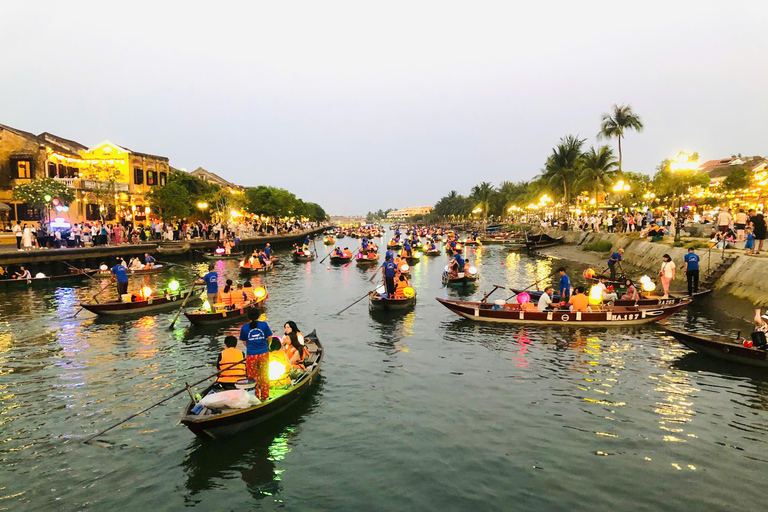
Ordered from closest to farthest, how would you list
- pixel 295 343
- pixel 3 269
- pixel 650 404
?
pixel 650 404 → pixel 295 343 → pixel 3 269

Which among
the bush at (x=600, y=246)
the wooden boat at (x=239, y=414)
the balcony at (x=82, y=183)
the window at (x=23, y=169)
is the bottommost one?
the wooden boat at (x=239, y=414)

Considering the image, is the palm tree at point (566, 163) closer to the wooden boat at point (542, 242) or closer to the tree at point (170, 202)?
the wooden boat at point (542, 242)

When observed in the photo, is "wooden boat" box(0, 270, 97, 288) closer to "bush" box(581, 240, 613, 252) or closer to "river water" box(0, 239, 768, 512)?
"river water" box(0, 239, 768, 512)

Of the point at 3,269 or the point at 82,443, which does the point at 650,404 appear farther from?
the point at 3,269

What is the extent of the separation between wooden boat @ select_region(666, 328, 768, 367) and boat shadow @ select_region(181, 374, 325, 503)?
12.3 m

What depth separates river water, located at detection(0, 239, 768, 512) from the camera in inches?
323

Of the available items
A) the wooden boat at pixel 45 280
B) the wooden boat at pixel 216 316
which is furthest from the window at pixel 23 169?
the wooden boat at pixel 216 316

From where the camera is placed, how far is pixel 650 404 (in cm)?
1167

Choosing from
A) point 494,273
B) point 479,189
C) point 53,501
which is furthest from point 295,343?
point 479,189

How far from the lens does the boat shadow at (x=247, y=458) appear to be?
28.1 ft

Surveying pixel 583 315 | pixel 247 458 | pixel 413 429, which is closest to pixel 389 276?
pixel 583 315

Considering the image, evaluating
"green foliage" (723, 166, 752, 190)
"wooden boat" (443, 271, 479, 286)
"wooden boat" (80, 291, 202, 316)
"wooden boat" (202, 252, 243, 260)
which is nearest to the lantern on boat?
"wooden boat" (443, 271, 479, 286)

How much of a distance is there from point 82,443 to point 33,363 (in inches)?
296

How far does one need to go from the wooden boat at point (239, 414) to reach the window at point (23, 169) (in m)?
53.0
